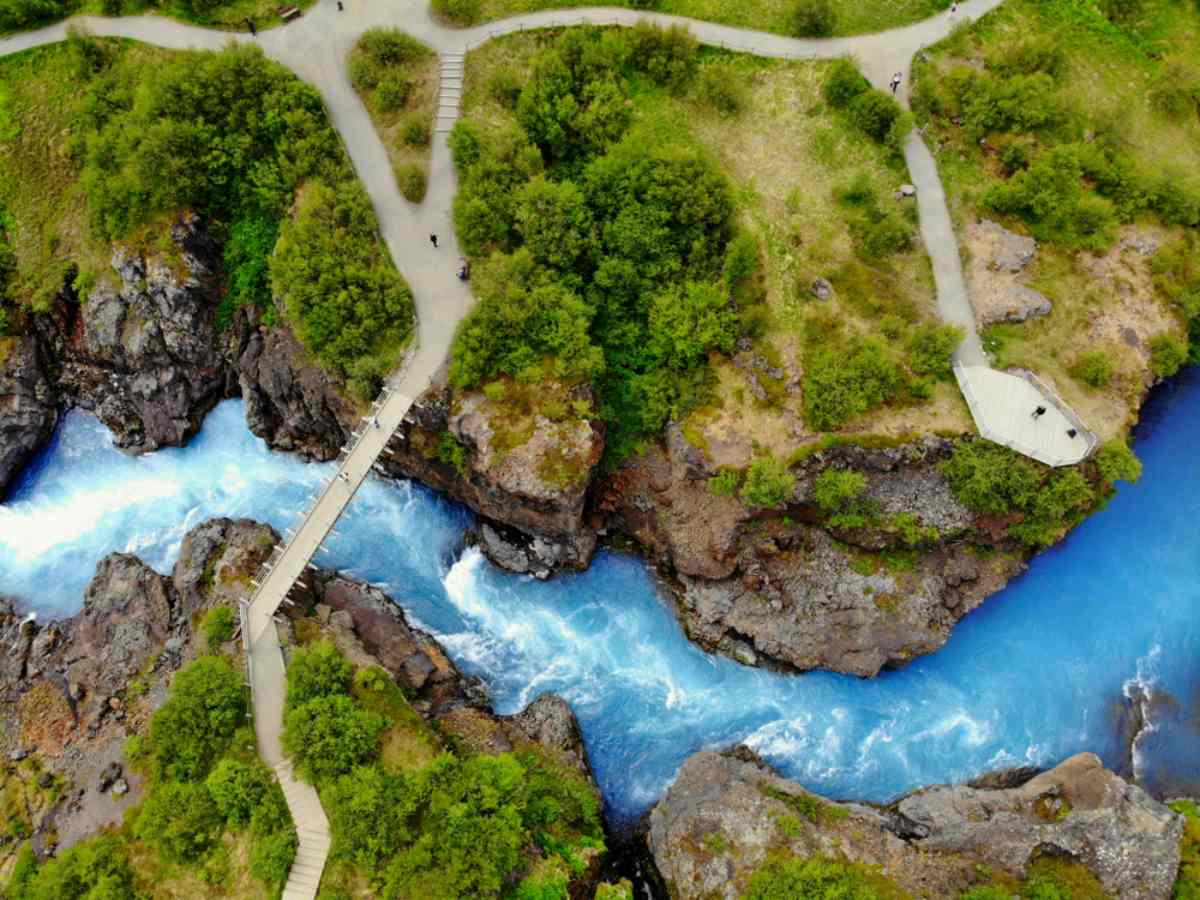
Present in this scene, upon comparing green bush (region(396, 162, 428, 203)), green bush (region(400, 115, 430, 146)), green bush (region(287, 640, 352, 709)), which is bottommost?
green bush (region(287, 640, 352, 709))

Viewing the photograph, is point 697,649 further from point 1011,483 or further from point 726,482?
point 1011,483

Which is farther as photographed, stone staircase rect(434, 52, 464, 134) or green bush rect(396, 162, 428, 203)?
stone staircase rect(434, 52, 464, 134)

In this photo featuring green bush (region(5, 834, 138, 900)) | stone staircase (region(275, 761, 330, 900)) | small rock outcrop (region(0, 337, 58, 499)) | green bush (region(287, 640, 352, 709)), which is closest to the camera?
green bush (region(5, 834, 138, 900))

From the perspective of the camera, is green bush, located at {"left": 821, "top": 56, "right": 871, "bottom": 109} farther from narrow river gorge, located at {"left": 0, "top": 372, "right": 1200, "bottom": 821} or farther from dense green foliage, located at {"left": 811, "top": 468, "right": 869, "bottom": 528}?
narrow river gorge, located at {"left": 0, "top": 372, "right": 1200, "bottom": 821}

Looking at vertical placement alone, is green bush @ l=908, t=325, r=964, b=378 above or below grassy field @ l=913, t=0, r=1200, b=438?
below

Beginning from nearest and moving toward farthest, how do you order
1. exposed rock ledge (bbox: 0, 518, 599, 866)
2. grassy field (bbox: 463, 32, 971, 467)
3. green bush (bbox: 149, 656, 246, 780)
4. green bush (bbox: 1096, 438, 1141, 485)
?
green bush (bbox: 149, 656, 246, 780), exposed rock ledge (bbox: 0, 518, 599, 866), green bush (bbox: 1096, 438, 1141, 485), grassy field (bbox: 463, 32, 971, 467)

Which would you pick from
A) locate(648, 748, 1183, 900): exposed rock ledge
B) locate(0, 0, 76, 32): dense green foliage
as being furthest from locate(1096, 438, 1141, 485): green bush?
locate(0, 0, 76, 32): dense green foliage

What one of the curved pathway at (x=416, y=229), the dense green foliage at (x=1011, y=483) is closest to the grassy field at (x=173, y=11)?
the curved pathway at (x=416, y=229)
